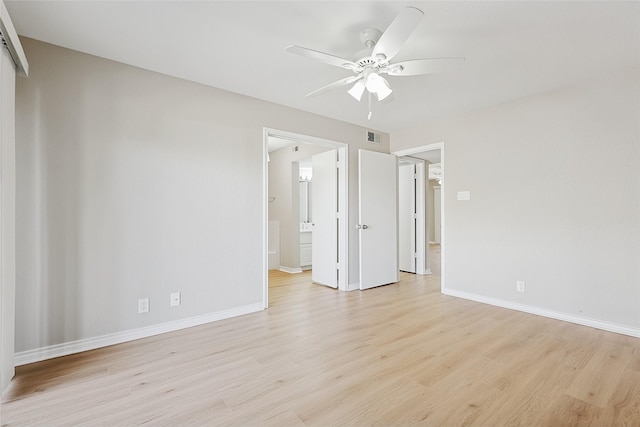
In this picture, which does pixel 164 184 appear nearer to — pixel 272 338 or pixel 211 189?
pixel 211 189

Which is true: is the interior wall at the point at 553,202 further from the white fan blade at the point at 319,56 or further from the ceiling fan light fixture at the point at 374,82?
the white fan blade at the point at 319,56

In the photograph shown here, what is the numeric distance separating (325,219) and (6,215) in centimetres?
346

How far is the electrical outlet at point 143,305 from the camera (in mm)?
2654

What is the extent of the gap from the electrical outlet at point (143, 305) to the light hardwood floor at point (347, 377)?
28 cm

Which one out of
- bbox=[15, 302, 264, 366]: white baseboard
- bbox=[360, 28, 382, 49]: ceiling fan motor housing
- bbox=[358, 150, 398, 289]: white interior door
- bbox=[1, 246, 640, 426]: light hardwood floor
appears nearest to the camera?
bbox=[1, 246, 640, 426]: light hardwood floor

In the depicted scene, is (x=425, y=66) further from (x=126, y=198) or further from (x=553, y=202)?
(x=126, y=198)

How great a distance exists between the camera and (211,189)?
120 inches

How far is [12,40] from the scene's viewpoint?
1772 mm

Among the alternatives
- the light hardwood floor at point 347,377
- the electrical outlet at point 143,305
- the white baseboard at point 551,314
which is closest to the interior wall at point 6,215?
the light hardwood floor at point 347,377

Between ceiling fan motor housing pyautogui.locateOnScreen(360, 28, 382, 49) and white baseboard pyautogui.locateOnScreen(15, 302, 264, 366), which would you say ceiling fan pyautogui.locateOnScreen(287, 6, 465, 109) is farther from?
white baseboard pyautogui.locateOnScreen(15, 302, 264, 366)

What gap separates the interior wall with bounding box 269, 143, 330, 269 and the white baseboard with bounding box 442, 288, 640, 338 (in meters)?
2.86

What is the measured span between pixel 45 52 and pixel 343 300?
377 centimetres

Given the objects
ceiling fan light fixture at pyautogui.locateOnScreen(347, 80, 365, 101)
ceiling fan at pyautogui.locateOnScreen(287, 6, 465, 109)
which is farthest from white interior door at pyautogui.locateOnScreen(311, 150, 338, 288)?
ceiling fan at pyautogui.locateOnScreen(287, 6, 465, 109)

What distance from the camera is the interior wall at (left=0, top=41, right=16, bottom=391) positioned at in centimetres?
174
